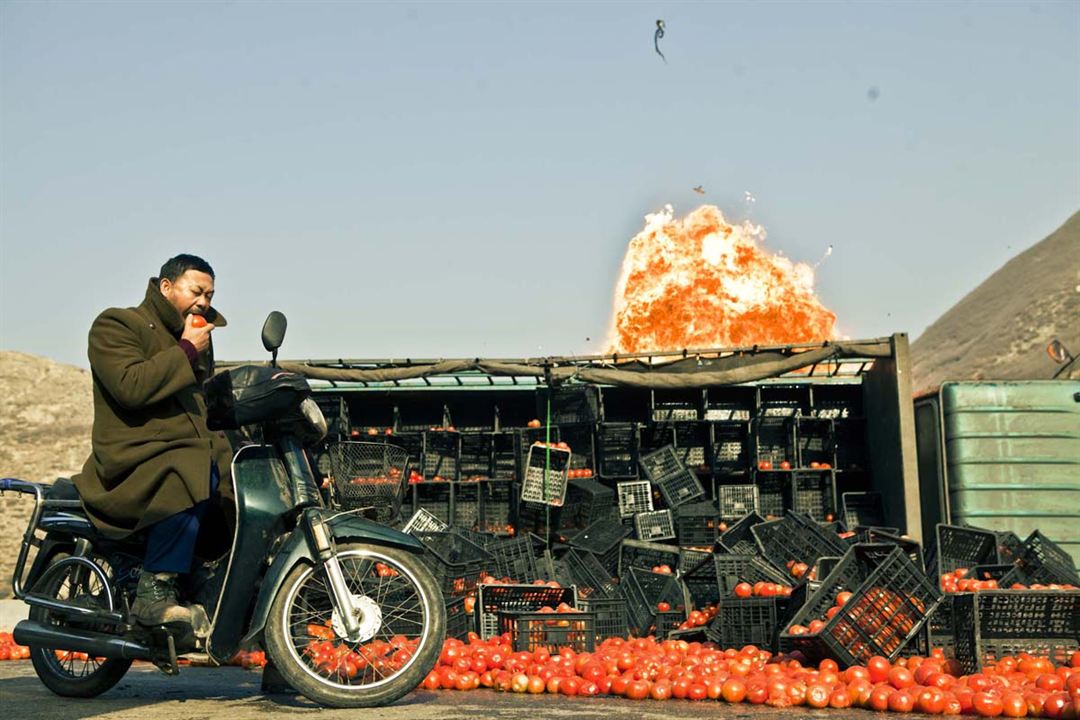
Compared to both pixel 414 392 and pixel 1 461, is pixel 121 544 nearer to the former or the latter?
pixel 414 392

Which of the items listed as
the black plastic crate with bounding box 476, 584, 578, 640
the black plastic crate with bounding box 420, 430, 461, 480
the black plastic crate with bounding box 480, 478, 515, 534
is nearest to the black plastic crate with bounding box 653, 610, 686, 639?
the black plastic crate with bounding box 476, 584, 578, 640

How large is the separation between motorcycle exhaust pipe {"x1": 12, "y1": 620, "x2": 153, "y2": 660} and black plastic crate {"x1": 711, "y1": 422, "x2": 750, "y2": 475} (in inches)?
521

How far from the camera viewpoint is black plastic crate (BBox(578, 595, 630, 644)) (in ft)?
34.5

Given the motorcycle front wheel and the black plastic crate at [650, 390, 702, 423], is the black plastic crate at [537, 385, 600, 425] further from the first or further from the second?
the motorcycle front wheel

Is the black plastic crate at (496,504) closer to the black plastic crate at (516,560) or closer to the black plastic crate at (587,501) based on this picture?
the black plastic crate at (587,501)

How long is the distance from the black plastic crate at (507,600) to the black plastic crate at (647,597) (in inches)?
39.9

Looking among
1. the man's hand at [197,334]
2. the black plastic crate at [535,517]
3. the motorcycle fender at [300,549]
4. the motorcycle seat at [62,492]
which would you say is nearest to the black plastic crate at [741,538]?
the black plastic crate at [535,517]

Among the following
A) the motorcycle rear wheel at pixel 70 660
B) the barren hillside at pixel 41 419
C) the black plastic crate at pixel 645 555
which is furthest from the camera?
the barren hillside at pixel 41 419

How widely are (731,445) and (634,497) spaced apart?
2346 millimetres

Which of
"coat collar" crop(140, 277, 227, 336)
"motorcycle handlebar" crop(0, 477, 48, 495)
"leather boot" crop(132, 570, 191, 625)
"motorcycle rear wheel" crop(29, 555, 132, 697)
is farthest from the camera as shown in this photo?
"motorcycle handlebar" crop(0, 477, 48, 495)

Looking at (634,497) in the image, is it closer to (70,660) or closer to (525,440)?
(525,440)

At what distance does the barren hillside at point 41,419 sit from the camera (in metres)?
34.4

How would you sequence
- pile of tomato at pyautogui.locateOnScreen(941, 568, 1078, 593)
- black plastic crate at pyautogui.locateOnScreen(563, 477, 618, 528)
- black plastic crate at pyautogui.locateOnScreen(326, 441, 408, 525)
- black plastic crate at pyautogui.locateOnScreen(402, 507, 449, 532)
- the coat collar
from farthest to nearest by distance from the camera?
1. black plastic crate at pyautogui.locateOnScreen(563, 477, 618, 528)
2. black plastic crate at pyautogui.locateOnScreen(402, 507, 449, 532)
3. black plastic crate at pyautogui.locateOnScreen(326, 441, 408, 525)
4. pile of tomato at pyautogui.locateOnScreen(941, 568, 1078, 593)
5. the coat collar

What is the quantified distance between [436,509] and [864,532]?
6861 millimetres
